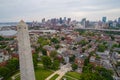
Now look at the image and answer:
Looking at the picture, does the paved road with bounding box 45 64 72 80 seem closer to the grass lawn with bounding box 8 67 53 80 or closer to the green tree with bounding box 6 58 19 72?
the grass lawn with bounding box 8 67 53 80

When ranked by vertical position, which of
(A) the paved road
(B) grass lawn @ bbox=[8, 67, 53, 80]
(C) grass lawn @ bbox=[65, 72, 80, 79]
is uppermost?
(B) grass lawn @ bbox=[8, 67, 53, 80]

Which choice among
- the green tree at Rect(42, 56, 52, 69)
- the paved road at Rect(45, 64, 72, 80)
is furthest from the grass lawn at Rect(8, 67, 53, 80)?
the green tree at Rect(42, 56, 52, 69)

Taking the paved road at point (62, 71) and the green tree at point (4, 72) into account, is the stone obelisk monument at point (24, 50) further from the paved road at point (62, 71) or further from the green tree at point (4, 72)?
the paved road at point (62, 71)

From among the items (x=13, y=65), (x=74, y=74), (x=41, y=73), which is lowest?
(x=74, y=74)

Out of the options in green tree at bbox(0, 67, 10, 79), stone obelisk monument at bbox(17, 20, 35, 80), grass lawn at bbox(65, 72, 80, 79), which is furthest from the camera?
grass lawn at bbox(65, 72, 80, 79)

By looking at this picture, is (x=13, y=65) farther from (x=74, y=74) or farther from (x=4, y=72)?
(x=74, y=74)

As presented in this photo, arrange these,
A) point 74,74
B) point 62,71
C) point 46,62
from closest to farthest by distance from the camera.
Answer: point 74,74, point 62,71, point 46,62

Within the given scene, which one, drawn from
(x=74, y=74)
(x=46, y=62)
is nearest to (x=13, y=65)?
(x=46, y=62)

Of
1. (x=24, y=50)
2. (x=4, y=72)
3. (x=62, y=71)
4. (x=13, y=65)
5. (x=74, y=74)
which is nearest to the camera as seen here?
(x=24, y=50)

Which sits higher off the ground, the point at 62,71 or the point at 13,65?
the point at 13,65

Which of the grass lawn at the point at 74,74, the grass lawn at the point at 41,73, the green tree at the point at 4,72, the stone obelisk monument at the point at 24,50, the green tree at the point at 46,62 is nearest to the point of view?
the stone obelisk monument at the point at 24,50

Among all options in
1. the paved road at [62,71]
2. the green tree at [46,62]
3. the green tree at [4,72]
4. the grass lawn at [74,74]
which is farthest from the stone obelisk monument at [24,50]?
the green tree at [46,62]

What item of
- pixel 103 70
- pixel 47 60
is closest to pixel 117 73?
pixel 103 70
